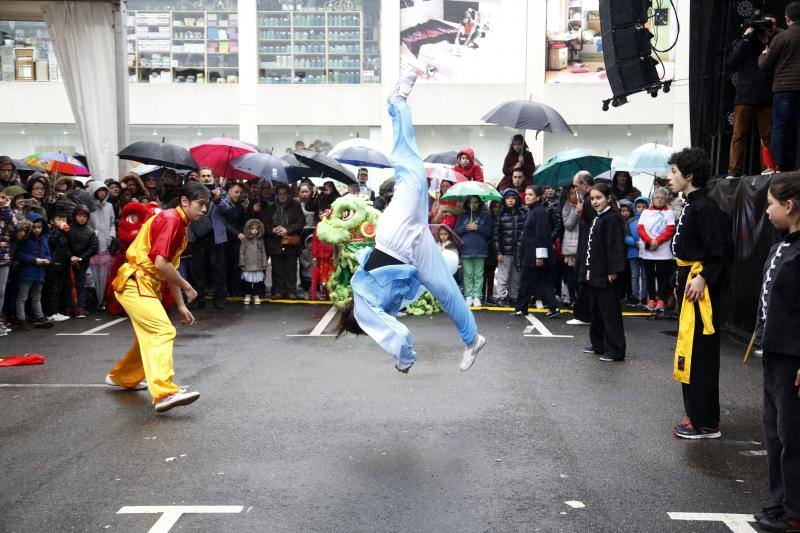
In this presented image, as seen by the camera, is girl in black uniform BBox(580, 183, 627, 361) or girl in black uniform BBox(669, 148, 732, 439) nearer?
girl in black uniform BBox(669, 148, 732, 439)

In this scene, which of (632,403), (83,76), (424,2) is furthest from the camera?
(424,2)

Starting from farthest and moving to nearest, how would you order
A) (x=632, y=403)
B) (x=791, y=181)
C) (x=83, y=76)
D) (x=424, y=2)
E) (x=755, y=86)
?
1. (x=424, y=2)
2. (x=83, y=76)
3. (x=755, y=86)
4. (x=632, y=403)
5. (x=791, y=181)

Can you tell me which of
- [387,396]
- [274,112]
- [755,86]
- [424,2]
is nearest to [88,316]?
[387,396]

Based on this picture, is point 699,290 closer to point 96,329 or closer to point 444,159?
point 96,329

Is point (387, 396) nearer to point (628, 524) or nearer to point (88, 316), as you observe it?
point (628, 524)

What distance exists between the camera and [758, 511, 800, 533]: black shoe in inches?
182

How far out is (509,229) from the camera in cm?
1345

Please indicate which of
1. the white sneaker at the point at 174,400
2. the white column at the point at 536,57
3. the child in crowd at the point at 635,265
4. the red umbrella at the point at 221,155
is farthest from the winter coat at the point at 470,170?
the white column at the point at 536,57

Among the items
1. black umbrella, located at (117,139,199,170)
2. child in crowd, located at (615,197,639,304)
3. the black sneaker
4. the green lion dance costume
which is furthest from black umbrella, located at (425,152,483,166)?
the black sneaker

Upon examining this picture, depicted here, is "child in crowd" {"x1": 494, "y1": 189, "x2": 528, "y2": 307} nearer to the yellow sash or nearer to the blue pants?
the blue pants

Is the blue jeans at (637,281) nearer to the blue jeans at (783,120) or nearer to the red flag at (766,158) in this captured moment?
the red flag at (766,158)

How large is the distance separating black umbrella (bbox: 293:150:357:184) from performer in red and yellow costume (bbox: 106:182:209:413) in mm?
6752

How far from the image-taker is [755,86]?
36.6 ft

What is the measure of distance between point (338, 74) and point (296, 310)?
52.3 feet
